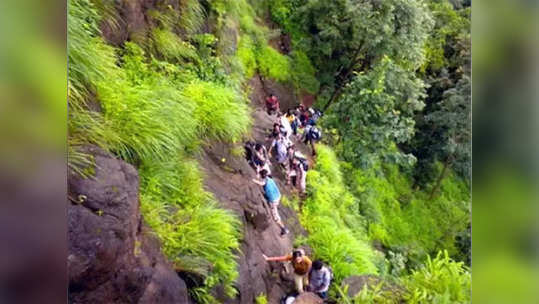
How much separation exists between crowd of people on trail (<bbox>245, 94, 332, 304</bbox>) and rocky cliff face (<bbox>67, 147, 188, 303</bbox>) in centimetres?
51

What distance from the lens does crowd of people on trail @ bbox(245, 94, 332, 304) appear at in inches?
101

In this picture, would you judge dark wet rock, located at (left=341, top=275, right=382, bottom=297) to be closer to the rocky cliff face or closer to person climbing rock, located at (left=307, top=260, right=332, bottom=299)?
person climbing rock, located at (left=307, top=260, right=332, bottom=299)

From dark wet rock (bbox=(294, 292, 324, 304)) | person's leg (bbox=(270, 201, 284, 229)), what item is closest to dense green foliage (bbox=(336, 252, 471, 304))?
dark wet rock (bbox=(294, 292, 324, 304))

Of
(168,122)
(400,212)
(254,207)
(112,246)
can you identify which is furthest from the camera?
(400,212)

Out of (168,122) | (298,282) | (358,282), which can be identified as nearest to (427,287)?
(358,282)

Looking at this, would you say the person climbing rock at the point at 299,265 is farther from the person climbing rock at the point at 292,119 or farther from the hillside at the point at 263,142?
the person climbing rock at the point at 292,119

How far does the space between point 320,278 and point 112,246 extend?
3.17 ft

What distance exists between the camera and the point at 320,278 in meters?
2.61

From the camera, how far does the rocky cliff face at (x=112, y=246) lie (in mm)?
2236

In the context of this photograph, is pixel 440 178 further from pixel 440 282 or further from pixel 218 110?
pixel 218 110

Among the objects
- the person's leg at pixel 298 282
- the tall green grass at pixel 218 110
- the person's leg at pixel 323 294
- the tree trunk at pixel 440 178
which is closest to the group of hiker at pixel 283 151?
the tall green grass at pixel 218 110

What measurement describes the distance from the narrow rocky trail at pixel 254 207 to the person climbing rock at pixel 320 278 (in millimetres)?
99
